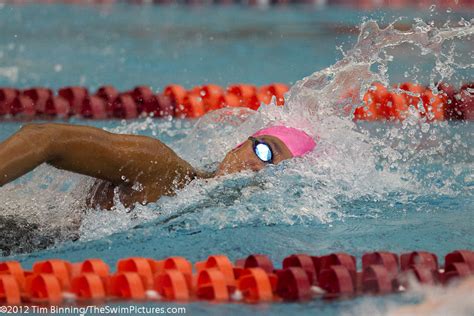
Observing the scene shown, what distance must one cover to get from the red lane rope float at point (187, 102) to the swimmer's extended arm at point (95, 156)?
7.46 feet

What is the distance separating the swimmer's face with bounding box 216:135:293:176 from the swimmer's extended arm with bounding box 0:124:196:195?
0.13 m

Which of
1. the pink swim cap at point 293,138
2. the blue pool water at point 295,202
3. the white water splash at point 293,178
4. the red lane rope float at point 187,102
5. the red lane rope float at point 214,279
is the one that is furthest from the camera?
the red lane rope float at point 187,102

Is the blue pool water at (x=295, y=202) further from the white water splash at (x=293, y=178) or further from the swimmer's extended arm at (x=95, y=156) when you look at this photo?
the swimmer's extended arm at (x=95, y=156)

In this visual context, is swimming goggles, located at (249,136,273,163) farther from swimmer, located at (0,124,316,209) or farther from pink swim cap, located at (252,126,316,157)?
pink swim cap, located at (252,126,316,157)

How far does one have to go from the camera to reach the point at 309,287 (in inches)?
96.0

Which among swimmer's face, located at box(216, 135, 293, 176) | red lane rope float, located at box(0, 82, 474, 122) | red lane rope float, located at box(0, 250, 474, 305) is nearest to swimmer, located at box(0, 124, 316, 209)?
swimmer's face, located at box(216, 135, 293, 176)

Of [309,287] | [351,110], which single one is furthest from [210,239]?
[351,110]

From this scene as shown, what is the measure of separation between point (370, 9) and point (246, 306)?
823cm

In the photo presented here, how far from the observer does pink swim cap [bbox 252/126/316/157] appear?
320 cm

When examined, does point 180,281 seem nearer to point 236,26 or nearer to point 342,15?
point 236,26

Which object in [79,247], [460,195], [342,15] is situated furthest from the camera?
[342,15]

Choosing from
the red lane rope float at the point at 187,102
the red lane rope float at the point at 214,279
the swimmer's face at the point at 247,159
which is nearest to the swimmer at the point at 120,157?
the swimmer's face at the point at 247,159

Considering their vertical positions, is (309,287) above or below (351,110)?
below

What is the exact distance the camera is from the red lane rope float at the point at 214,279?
238 cm
